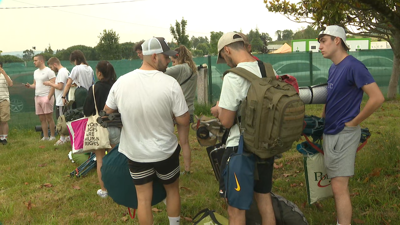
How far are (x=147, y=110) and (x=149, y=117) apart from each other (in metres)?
0.07

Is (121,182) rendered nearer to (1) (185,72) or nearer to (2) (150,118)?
(2) (150,118)

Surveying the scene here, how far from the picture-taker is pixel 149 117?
3.23 meters

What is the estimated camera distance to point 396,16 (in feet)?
12.4

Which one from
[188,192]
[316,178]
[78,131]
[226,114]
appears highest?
[226,114]

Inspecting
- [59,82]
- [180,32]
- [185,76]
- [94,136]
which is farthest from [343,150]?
[180,32]

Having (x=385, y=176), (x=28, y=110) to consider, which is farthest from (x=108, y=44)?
(x=385, y=176)

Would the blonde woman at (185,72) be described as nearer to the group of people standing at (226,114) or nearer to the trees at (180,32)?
the group of people standing at (226,114)

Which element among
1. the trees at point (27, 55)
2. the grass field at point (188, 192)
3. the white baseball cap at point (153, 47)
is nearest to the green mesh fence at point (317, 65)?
the grass field at point (188, 192)

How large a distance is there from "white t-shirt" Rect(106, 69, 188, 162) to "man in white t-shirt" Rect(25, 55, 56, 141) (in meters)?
5.86

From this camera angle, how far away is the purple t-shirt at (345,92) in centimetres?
306

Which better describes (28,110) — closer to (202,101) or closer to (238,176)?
(202,101)

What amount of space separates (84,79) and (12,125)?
15.8 feet

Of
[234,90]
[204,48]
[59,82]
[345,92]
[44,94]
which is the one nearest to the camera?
[234,90]

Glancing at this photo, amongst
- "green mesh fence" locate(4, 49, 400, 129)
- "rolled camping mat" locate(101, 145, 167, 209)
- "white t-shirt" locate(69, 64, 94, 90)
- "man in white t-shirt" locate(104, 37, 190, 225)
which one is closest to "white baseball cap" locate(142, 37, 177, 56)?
"man in white t-shirt" locate(104, 37, 190, 225)
